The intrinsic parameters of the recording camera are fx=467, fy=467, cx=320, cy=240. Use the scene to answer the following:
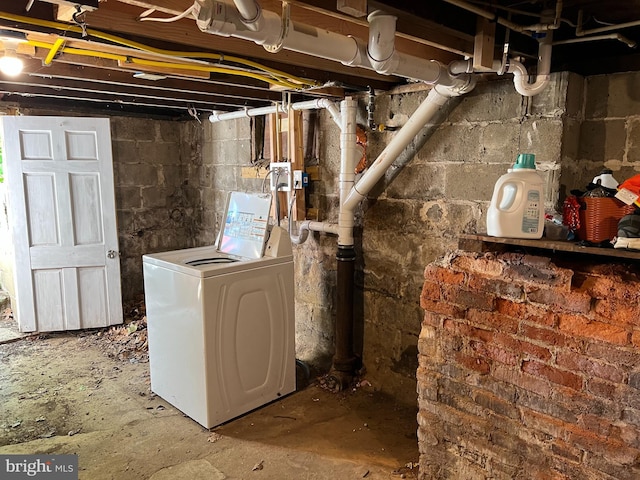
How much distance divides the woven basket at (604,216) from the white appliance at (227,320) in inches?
69.7

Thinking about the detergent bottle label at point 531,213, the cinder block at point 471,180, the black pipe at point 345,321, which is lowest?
the black pipe at point 345,321

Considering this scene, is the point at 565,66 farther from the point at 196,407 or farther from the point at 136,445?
the point at 136,445

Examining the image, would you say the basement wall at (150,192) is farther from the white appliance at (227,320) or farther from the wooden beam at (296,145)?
the white appliance at (227,320)

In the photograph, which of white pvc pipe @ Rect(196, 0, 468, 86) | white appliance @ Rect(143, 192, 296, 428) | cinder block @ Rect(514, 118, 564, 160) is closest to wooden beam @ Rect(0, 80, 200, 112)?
white appliance @ Rect(143, 192, 296, 428)

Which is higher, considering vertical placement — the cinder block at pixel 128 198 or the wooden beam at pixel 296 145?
the wooden beam at pixel 296 145

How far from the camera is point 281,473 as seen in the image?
2.27 m

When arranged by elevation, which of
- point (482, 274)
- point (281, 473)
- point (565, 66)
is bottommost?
point (281, 473)

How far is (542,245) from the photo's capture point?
5.08ft

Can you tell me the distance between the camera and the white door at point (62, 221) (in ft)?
12.1

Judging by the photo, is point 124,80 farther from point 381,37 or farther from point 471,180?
point 471,180

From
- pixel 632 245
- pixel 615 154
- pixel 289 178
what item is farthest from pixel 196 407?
pixel 615 154

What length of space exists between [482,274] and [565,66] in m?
1.06

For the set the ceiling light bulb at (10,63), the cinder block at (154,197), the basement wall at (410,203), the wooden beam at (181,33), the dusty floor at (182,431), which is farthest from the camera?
the cinder block at (154,197)
